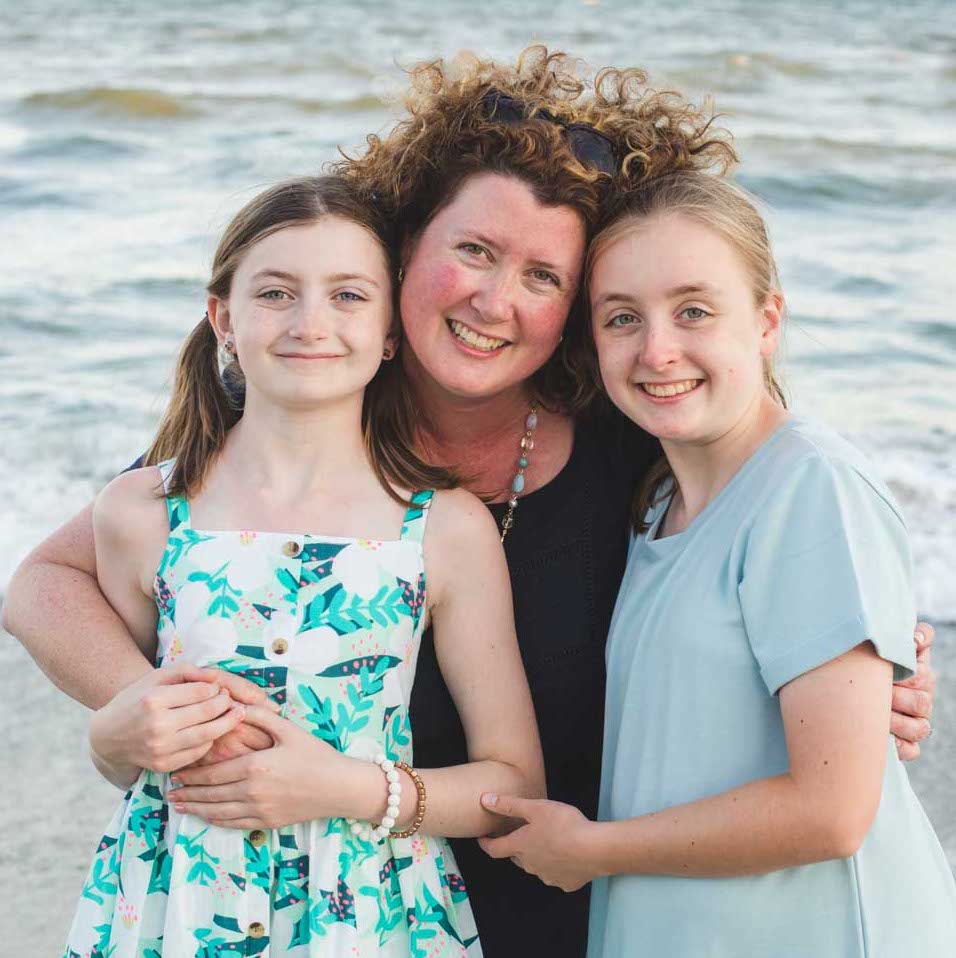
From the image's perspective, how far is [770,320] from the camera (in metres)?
2.37

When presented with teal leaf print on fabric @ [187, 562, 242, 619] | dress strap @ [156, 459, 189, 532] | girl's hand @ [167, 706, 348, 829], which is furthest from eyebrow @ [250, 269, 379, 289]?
girl's hand @ [167, 706, 348, 829]

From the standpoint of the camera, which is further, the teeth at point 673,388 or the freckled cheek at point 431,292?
the freckled cheek at point 431,292

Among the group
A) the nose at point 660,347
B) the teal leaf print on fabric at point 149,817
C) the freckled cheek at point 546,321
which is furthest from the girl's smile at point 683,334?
the teal leaf print on fabric at point 149,817

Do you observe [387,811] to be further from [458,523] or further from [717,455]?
[717,455]

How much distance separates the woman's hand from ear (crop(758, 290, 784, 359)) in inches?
40.0

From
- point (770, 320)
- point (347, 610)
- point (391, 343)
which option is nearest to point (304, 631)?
point (347, 610)

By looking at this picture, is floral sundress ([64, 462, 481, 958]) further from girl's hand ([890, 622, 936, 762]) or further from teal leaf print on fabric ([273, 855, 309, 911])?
girl's hand ([890, 622, 936, 762])

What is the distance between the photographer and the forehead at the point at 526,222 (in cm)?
248

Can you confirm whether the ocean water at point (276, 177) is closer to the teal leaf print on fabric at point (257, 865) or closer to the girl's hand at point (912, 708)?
the girl's hand at point (912, 708)

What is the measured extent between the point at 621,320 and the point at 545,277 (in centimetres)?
24

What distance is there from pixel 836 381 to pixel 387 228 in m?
5.35

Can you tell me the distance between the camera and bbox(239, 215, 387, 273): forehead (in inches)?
92.7

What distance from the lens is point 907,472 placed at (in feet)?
20.4

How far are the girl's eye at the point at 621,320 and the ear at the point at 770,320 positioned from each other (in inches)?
8.4
